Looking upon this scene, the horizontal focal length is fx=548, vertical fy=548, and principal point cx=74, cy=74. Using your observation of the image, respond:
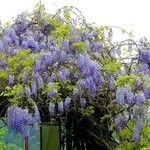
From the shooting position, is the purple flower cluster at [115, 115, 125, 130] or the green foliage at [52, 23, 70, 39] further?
the green foliage at [52, 23, 70, 39]

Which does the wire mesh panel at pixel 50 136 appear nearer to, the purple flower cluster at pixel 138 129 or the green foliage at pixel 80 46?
the green foliage at pixel 80 46

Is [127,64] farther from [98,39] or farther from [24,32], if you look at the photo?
[24,32]

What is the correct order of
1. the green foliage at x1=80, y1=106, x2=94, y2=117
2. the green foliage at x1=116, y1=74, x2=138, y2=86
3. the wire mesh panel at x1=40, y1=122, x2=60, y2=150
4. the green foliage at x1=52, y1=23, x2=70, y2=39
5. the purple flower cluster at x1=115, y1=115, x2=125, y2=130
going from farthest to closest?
the wire mesh panel at x1=40, y1=122, x2=60, y2=150, the green foliage at x1=80, y1=106, x2=94, y2=117, the green foliage at x1=52, y1=23, x2=70, y2=39, the purple flower cluster at x1=115, y1=115, x2=125, y2=130, the green foliage at x1=116, y1=74, x2=138, y2=86

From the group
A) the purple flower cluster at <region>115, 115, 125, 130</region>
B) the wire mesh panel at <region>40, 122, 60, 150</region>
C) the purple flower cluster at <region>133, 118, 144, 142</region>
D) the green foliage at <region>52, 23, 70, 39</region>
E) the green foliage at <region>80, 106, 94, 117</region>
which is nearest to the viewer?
the purple flower cluster at <region>133, 118, 144, 142</region>

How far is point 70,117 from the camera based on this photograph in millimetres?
6488

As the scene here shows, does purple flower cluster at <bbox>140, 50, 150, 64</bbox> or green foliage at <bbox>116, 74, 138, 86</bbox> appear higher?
purple flower cluster at <bbox>140, 50, 150, 64</bbox>

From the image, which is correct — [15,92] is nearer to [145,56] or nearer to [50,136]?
[145,56]

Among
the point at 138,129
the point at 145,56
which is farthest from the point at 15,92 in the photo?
the point at 145,56

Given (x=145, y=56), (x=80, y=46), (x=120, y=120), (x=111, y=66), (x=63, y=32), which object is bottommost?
(x=120, y=120)

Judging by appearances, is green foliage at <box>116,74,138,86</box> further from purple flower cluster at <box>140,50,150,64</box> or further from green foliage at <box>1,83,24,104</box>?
green foliage at <box>1,83,24,104</box>

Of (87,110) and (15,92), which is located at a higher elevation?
(15,92)

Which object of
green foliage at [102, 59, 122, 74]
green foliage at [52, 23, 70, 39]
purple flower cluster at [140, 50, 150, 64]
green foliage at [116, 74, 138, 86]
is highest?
green foliage at [52, 23, 70, 39]

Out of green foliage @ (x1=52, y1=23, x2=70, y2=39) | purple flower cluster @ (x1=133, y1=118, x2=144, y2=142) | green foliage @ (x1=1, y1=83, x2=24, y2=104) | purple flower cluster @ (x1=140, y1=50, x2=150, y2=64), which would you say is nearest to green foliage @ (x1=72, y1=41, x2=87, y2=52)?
green foliage @ (x1=52, y1=23, x2=70, y2=39)

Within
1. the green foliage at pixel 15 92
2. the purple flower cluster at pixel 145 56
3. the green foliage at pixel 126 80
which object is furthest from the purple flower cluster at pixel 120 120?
the green foliage at pixel 15 92
